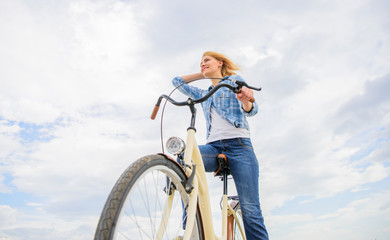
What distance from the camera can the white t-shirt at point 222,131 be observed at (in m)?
3.36

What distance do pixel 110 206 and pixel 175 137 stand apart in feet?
2.87

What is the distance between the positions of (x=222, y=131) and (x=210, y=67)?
907 millimetres

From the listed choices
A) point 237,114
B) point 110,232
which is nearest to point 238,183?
point 237,114

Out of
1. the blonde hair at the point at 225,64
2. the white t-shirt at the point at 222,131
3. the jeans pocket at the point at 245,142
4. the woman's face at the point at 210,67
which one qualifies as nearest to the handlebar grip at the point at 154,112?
the white t-shirt at the point at 222,131

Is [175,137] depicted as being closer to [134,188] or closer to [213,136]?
[134,188]

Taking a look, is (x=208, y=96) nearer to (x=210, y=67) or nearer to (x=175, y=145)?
(x=175, y=145)

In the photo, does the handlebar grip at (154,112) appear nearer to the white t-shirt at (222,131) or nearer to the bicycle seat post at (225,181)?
the white t-shirt at (222,131)

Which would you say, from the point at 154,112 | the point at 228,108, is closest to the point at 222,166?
the point at 228,108

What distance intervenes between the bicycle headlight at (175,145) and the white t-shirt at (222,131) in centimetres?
108

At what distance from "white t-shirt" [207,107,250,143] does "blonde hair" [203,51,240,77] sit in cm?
78

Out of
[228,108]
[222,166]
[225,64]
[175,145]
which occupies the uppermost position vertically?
[225,64]

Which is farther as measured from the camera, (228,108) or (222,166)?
(228,108)

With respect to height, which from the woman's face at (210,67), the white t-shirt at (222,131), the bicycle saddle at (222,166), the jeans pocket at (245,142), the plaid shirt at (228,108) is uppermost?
the woman's face at (210,67)

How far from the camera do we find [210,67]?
153 inches
